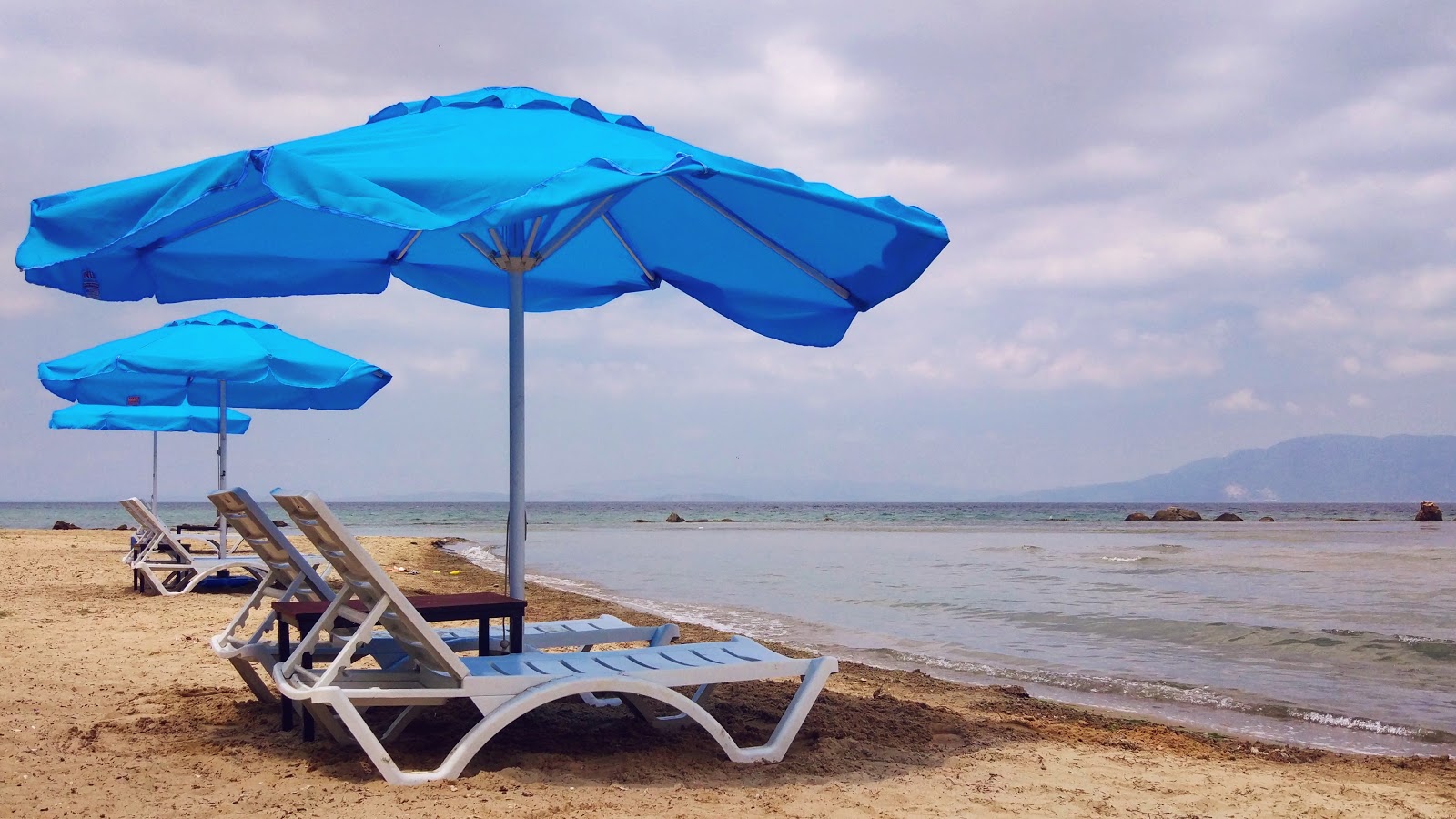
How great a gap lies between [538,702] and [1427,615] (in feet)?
35.1

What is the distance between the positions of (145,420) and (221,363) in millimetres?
8458

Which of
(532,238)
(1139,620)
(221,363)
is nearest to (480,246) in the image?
(532,238)

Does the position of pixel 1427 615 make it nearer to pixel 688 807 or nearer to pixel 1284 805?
pixel 1284 805

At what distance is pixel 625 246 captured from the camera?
5.74 m

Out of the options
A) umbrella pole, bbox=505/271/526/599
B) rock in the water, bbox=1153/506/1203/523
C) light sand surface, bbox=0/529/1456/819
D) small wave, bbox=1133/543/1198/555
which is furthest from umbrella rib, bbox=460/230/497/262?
rock in the water, bbox=1153/506/1203/523

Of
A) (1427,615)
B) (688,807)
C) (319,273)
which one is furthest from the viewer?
(1427,615)

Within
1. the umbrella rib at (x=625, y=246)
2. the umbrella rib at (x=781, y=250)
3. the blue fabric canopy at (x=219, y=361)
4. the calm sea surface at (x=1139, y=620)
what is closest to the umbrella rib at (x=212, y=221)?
the umbrella rib at (x=625, y=246)

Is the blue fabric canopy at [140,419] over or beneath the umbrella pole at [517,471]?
over

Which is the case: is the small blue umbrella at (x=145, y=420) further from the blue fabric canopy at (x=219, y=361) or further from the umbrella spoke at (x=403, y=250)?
the umbrella spoke at (x=403, y=250)

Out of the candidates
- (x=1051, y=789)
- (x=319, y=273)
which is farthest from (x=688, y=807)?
(x=319, y=273)

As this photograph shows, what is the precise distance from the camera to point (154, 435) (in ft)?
54.7

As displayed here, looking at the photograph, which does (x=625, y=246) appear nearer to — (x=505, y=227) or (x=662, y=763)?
(x=505, y=227)

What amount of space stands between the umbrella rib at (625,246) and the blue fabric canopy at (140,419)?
11335 millimetres

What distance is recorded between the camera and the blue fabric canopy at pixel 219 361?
834 centimetres
